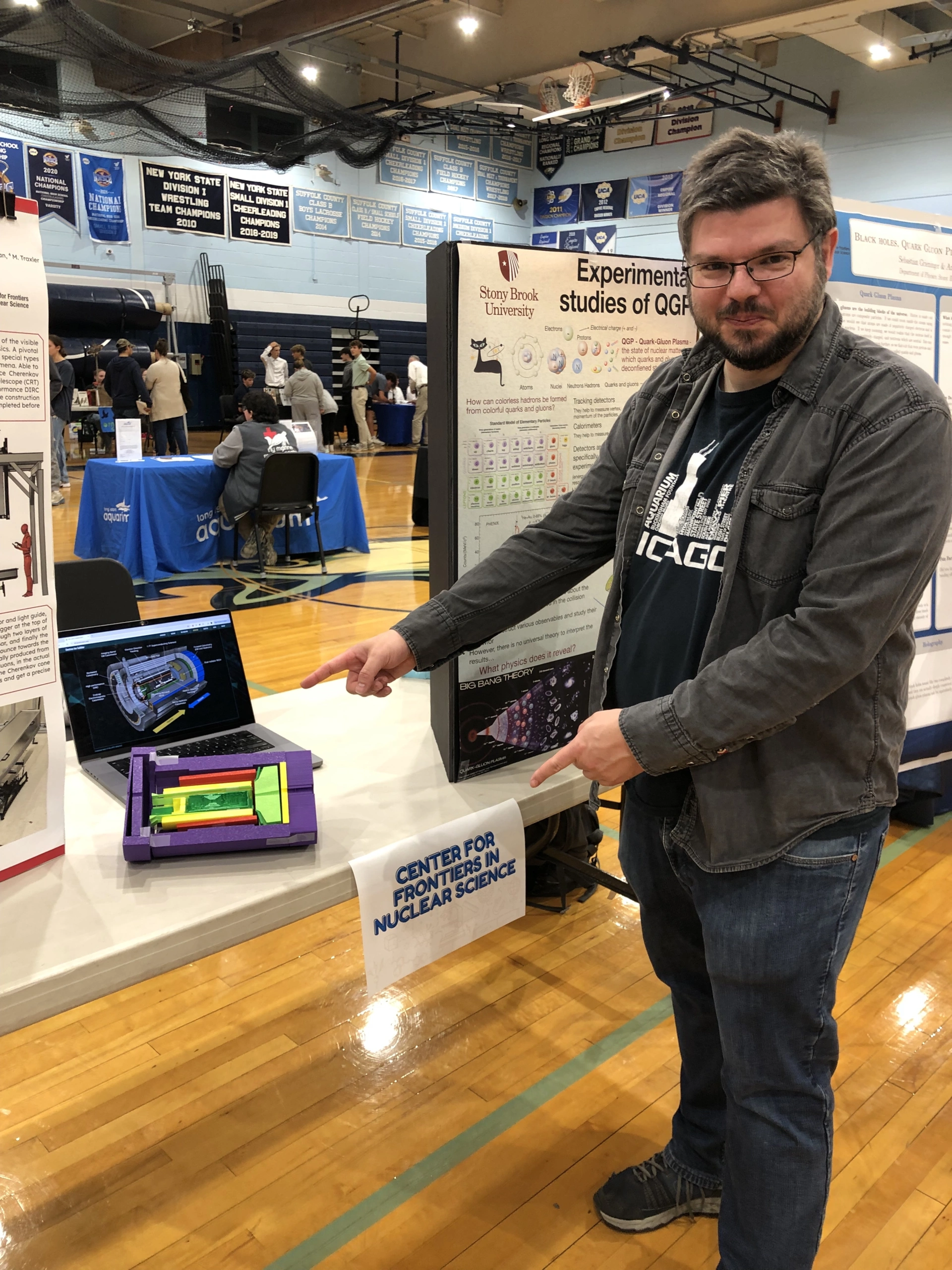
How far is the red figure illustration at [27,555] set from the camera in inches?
47.8

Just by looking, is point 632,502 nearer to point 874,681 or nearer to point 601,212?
point 874,681

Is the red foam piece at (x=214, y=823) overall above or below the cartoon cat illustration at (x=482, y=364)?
below

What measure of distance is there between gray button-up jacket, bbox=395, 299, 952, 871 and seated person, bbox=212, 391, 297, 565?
5601 millimetres

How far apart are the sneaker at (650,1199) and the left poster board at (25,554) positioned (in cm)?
119

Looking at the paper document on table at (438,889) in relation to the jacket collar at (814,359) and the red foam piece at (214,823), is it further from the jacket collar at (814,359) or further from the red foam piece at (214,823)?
the jacket collar at (814,359)

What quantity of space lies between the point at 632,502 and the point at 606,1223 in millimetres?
1280

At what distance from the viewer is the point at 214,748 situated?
1.76 metres

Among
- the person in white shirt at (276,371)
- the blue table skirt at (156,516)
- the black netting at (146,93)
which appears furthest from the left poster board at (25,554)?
the person in white shirt at (276,371)

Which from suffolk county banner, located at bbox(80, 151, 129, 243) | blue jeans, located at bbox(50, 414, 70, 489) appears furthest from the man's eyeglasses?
suffolk county banner, located at bbox(80, 151, 129, 243)

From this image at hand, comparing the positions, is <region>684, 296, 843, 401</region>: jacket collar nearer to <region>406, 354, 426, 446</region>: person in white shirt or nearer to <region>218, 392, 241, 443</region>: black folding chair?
<region>406, 354, 426, 446</region>: person in white shirt

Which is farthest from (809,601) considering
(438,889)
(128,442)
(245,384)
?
(245,384)

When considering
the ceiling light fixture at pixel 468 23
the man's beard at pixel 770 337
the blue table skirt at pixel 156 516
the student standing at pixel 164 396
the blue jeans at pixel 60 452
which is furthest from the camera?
the ceiling light fixture at pixel 468 23

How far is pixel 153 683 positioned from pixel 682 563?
0.99 meters

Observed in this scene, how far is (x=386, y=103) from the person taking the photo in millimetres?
14375
